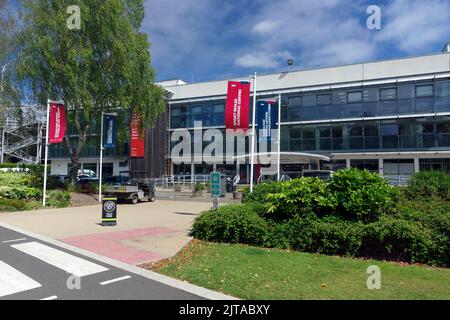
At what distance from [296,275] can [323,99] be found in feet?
94.7

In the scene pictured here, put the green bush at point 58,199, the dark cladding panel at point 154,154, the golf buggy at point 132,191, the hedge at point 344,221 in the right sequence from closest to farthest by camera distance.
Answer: the hedge at point 344,221 → the green bush at point 58,199 → the golf buggy at point 132,191 → the dark cladding panel at point 154,154

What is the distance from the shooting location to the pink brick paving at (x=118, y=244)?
8.06 metres

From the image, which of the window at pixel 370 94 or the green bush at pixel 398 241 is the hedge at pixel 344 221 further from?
the window at pixel 370 94

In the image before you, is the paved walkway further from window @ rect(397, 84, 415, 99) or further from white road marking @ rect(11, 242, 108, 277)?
window @ rect(397, 84, 415, 99)

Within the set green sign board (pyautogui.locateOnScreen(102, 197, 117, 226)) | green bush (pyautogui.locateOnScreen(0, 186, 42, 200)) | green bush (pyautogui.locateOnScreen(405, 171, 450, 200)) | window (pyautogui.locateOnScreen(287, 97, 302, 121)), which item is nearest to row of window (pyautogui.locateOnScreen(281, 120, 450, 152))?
window (pyautogui.locateOnScreen(287, 97, 302, 121))

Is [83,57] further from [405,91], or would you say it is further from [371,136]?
[405,91]

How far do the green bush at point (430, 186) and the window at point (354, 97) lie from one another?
72.6 ft

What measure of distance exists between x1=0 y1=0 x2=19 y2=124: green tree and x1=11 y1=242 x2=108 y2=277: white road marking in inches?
714

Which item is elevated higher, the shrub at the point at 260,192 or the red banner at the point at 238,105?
the red banner at the point at 238,105

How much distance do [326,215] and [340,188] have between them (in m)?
0.74

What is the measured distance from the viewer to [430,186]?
33.6 ft

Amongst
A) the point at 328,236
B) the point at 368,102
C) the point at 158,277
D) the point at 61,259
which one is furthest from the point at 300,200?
the point at 368,102

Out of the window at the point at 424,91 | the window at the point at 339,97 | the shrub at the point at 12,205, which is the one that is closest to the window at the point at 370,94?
the window at the point at 339,97
